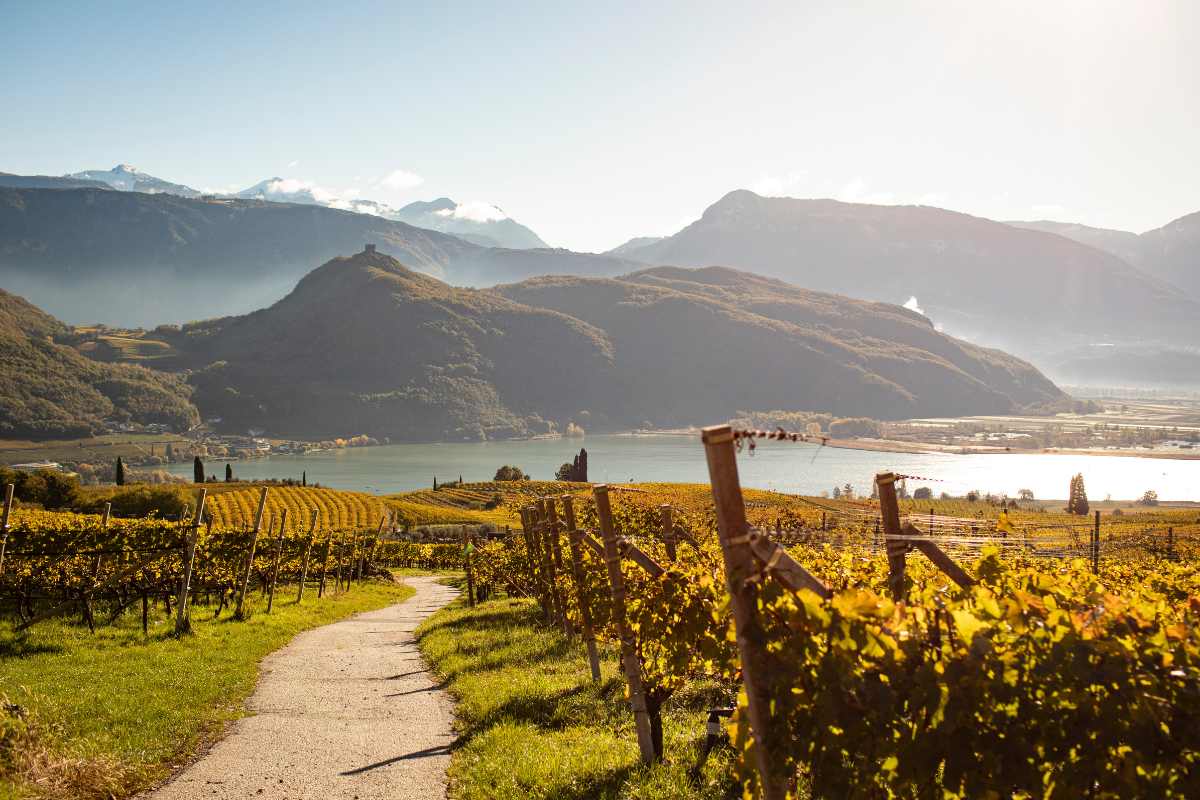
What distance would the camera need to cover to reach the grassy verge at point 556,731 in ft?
20.7

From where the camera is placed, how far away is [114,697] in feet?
28.8

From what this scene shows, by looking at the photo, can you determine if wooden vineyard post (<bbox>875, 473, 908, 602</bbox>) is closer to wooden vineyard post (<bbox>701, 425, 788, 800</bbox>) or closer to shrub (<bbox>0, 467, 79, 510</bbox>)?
wooden vineyard post (<bbox>701, 425, 788, 800</bbox>)

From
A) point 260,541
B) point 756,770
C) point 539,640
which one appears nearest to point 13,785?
point 756,770

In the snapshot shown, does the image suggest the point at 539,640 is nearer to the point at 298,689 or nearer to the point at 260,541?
the point at 298,689

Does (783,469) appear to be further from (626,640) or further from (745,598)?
(745,598)

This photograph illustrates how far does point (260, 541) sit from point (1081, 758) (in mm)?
21358

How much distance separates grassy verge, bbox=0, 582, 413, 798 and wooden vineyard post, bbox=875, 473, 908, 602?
631cm

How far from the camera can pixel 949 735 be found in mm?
3105

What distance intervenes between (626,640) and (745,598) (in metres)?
3.94

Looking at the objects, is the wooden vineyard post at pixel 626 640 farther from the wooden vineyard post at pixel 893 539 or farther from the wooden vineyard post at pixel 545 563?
the wooden vineyard post at pixel 545 563

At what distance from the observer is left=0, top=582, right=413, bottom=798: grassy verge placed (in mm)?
6203

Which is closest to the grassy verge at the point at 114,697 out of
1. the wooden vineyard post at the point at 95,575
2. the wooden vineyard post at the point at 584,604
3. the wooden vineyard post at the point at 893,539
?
the wooden vineyard post at the point at 95,575

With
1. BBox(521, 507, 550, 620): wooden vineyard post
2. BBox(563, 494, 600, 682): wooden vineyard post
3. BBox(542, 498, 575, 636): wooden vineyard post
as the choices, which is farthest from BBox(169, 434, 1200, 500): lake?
BBox(563, 494, 600, 682): wooden vineyard post

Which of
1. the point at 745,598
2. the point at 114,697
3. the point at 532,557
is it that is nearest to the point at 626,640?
the point at 745,598
